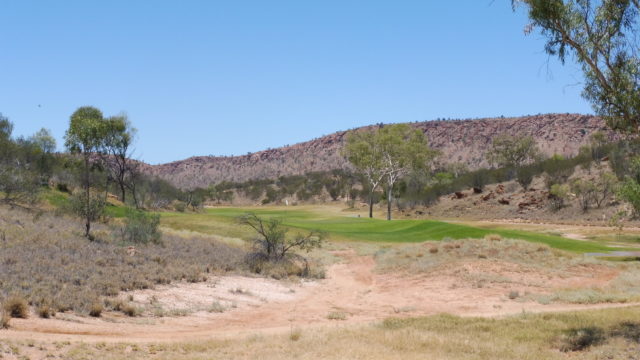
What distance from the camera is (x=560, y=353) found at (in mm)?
11891

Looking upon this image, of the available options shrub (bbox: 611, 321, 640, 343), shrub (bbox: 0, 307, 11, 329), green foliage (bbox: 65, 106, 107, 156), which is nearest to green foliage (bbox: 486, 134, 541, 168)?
green foliage (bbox: 65, 106, 107, 156)

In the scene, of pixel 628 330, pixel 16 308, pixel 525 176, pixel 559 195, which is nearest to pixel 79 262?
pixel 16 308

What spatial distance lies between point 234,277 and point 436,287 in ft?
25.9

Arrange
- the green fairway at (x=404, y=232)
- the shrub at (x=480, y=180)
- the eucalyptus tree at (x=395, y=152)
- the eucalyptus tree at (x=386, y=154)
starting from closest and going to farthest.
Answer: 1. the green fairway at (x=404, y=232)
2. the eucalyptus tree at (x=395, y=152)
3. the eucalyptus tree at (x=386, y=154)
4. the shrub at (x=480, y=180)

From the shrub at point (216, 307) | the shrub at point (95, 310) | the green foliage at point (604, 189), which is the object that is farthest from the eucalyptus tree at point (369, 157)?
the shrub at point (95, 310)

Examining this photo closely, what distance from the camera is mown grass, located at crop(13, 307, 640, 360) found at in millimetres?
11008

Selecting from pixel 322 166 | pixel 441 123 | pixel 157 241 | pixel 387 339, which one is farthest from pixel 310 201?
pixel 387 339

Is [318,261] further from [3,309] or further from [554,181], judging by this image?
[554,181]

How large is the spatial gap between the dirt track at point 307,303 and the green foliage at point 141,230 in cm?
556

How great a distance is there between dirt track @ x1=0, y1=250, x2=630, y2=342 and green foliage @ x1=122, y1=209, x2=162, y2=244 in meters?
5.56

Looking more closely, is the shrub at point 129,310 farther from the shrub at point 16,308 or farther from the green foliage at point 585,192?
the green foliage at point 585,192

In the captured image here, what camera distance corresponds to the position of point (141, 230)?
2572 cm

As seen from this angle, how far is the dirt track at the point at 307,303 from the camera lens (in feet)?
42.4

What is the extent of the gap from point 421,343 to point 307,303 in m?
7.46
